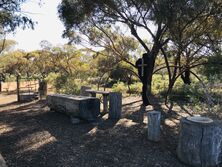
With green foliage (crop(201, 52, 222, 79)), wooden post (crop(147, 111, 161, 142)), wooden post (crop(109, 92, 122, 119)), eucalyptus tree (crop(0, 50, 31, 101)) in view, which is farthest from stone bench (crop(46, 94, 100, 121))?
eucalyptus tree (crop(0, 50, 31, 101))

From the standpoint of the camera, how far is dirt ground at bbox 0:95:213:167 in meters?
3.76

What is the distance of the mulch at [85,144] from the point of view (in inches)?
148

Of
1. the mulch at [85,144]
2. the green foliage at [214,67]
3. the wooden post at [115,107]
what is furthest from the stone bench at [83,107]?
the green foliage at [214,67]

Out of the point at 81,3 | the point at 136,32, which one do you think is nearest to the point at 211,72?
the point at 136,32

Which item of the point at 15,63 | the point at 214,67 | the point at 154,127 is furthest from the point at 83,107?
the point at 15,63

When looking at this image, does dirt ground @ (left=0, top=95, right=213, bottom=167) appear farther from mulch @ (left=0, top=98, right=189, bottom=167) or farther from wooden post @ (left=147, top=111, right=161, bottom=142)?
wooden post @ (left=147, top=111, right=161, bottom=142)

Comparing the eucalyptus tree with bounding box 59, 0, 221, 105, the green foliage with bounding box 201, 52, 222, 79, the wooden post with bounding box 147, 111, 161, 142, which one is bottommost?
the wooden post with bounding box 147, 111, 161, 142

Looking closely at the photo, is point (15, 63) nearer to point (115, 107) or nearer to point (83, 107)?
point (115, 107)

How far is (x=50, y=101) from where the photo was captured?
7.23 metres

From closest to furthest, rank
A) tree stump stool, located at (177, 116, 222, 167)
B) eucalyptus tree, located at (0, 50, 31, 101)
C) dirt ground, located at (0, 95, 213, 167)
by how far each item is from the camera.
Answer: tree stump stool, located at (177, 116, 222, 167)
dirt ground, located at (0, 95, 213, 167)
eucalyptus tree, located at (0, 50, 31, 101)

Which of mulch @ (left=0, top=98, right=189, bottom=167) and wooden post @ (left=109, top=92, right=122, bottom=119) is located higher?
wooden post @ (left=109, top=92, right=122, bottom=119)

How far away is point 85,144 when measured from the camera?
175 inches

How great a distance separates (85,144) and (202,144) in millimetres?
1935

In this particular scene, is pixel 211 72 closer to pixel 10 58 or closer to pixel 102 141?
pixel 102 141
